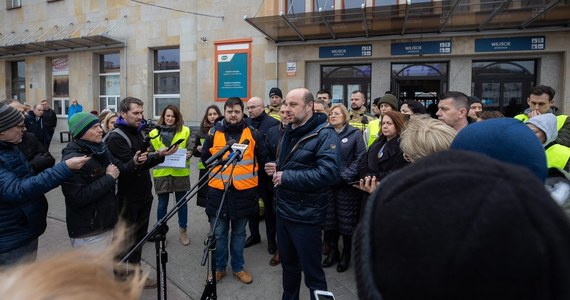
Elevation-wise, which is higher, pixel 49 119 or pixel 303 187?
pixel 49 119

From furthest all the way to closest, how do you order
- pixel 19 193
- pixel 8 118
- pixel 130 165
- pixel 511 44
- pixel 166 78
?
pixel 166 78
pixel 511 44
pixel 130 165
pixel 8 118
pixel 19 193

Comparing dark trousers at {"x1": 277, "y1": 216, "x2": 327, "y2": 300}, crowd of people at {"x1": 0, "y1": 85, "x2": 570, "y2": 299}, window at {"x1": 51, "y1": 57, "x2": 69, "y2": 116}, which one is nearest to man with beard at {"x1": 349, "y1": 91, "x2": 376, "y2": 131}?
crowd of people at {"x1": 0, "y1": 85, "x2": 570, "y2": 299}

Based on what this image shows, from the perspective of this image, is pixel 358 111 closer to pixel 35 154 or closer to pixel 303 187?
pixel 303 187

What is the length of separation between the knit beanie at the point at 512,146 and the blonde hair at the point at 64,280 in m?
1.01

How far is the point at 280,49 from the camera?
11.7m

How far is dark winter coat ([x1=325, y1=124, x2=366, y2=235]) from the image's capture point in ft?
13.9

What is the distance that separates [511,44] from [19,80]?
20992mm

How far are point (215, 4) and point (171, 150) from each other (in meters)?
9.83

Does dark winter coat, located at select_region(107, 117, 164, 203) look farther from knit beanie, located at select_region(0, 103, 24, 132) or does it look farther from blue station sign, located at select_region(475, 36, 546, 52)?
blue station sign, located at select_region(475, 36, 546, 52)

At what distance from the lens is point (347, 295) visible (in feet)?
11.9

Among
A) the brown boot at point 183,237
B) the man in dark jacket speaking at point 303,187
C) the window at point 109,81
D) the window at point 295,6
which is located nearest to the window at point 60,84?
the window at point 109,81

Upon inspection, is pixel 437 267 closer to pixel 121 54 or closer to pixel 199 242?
pixel 199 242

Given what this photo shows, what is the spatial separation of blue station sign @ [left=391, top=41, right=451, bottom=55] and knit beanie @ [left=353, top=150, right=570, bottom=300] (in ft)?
35.6

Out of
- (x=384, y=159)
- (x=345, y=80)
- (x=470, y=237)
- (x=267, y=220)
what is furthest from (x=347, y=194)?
(x=345, y=80)
